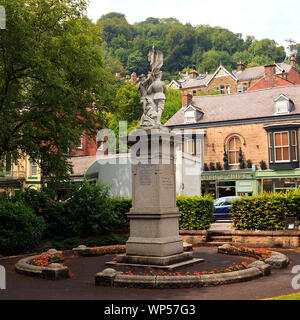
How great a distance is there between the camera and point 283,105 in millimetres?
35000

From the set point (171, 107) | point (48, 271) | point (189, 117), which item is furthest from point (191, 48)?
point (48, 271)

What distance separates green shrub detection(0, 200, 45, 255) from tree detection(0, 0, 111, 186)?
3.59 metres

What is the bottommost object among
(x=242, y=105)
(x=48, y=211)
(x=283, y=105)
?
(x=48, y=211)

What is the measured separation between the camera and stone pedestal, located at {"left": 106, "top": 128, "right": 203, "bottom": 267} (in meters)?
10.5

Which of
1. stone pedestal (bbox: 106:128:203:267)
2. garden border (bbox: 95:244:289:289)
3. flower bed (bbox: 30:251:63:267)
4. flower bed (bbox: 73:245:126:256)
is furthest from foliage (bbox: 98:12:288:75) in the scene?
garden border (bbox: 95:244:289:289)

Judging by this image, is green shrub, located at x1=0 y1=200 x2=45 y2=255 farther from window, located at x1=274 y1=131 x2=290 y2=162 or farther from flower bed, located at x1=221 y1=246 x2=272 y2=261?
window, located at x1=274 y1=131 x2=290 y2=162

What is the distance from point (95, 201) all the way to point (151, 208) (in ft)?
24.1

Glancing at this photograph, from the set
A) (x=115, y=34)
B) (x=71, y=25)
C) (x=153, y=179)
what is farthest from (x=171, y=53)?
(x=153, y=179)

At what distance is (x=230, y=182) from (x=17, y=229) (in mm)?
26126

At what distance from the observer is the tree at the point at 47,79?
55.3ft

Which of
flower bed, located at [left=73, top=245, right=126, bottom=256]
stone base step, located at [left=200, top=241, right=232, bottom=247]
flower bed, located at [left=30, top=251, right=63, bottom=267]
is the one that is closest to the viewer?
flower bed, located at [left=30, top=251, right=63, bottom=267]
